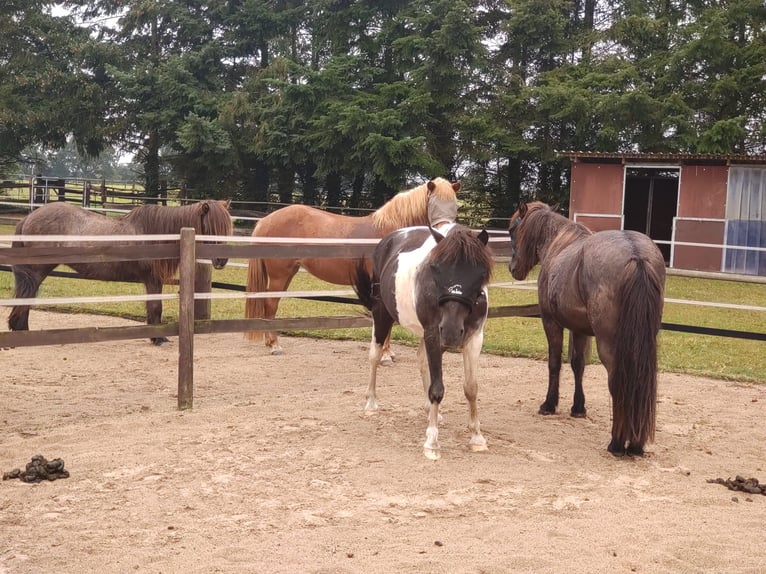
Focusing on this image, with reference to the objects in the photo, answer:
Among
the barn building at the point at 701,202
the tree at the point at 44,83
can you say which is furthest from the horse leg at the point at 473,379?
the tree at the point at 44,83

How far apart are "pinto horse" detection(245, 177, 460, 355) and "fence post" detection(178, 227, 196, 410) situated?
216 cm

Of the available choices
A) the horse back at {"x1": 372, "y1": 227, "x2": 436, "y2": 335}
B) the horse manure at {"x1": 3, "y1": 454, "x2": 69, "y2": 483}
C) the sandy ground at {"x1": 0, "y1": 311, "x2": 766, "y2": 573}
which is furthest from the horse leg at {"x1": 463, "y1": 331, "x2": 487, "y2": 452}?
the horse manure at {"x1": 3, "y1": 454, "x2": 69, "y2": 483}

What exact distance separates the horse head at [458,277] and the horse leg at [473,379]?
181 millimetres

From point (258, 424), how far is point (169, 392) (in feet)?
4.54

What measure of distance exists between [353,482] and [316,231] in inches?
184

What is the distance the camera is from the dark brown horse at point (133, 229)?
27.4 ft

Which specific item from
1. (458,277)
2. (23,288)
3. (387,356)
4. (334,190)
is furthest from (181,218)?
(334,190)

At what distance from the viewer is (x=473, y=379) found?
194 inches

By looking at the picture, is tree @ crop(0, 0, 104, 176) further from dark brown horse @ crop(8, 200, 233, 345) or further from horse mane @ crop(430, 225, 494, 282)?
horse mane @ crop(430, 225, 494, 282)

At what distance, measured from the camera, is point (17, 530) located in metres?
3.54

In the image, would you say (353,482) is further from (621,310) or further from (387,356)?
(387,356)

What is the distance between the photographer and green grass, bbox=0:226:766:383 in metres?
8.56

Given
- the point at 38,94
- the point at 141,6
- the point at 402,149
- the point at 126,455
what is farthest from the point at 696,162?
the point at 38,94

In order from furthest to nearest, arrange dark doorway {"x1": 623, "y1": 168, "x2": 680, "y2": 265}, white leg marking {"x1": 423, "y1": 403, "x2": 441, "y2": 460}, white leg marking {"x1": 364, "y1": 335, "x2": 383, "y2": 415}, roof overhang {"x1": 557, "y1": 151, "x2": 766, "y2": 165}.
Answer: dark doorway {"x1": 623, "y1": 168, "x2": 680, "y2": 265} → roof overhang {"x1": 557, "y1": 151, "x2": 766, "y2": 165} → white leg marking {"x1": 364, "y1": 335, "x2": 383, "y2": 415} → white leg marking {"x1": 423, "y1": 403, "x2": 441, "y2": 460}
